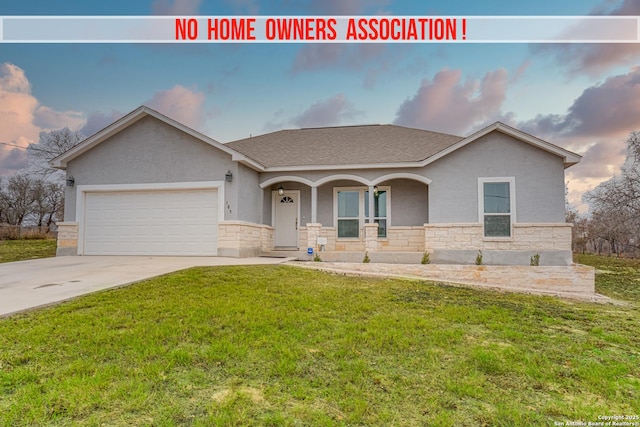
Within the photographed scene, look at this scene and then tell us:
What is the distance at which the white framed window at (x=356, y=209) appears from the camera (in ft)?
45.6

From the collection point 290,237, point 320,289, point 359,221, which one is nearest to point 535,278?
point 359,221

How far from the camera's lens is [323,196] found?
47.2 ft

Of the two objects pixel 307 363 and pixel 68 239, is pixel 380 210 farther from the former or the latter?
pixel 68 239

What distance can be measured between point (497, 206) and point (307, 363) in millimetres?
10462

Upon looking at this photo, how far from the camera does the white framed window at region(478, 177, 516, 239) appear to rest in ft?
39.0

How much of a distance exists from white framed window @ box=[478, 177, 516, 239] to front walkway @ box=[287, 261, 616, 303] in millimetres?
1557

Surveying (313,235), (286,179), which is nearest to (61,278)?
(313,235)

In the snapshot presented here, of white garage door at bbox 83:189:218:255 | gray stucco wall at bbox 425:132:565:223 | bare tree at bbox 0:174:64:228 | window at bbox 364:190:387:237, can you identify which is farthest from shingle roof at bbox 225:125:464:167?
bare tree at bbox 0:174:64:228

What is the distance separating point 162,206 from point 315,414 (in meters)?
11.5

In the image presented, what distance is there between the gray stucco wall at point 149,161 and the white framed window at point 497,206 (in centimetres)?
824

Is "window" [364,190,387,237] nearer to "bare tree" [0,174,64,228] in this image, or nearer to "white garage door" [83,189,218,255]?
"white garage door" [83,189,218,255]

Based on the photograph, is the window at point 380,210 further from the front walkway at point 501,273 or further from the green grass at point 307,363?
the green grass at point 307,363

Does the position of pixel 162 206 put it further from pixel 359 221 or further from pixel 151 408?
pixel 151 408

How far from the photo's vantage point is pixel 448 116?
19.5 metres
